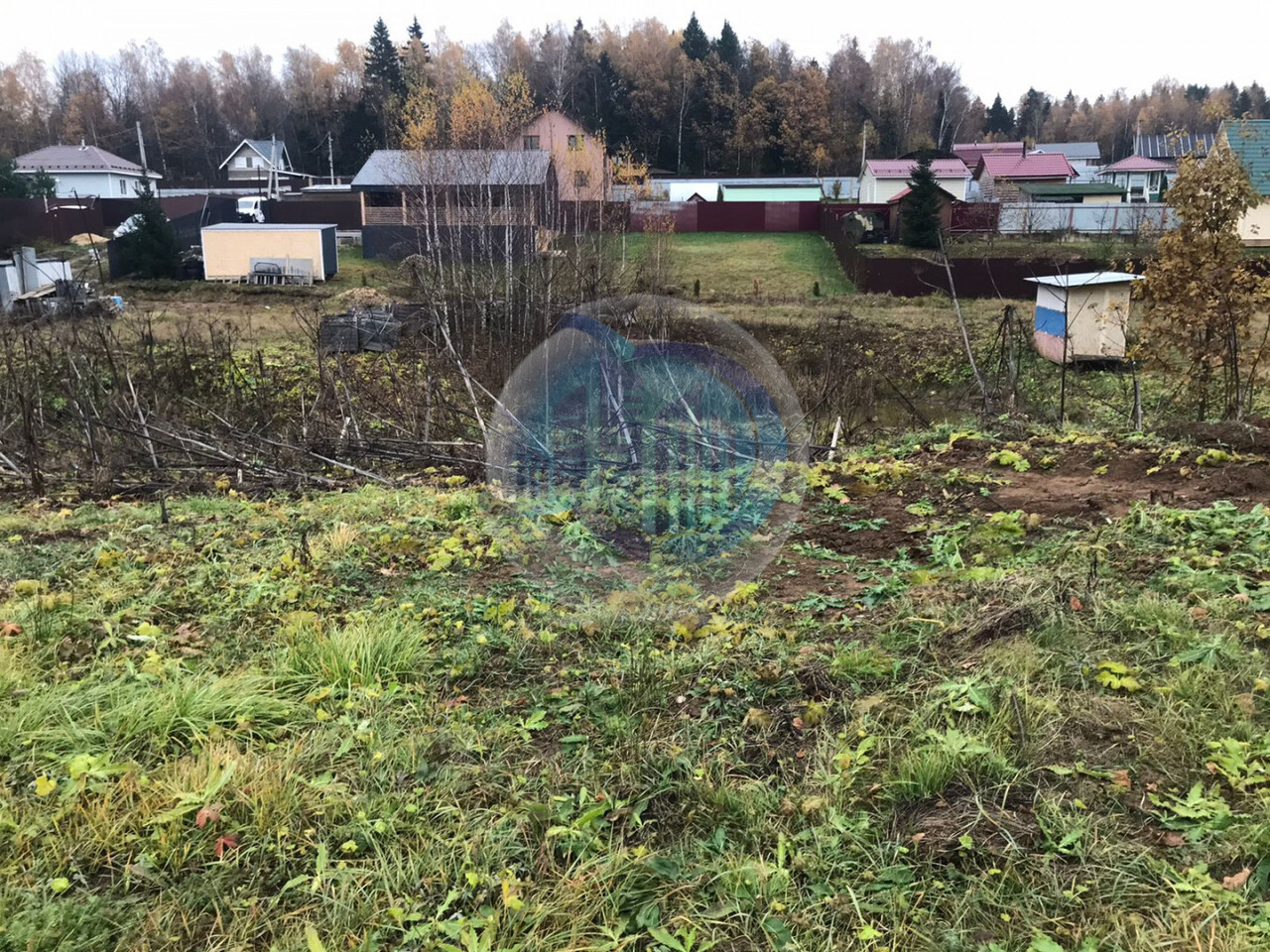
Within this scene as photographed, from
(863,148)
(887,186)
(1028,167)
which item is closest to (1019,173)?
(1028,167)

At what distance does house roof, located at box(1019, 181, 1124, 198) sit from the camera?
39188mm

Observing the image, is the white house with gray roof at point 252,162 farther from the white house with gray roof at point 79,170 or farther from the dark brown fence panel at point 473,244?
the dark brown fence panel at point 473,244

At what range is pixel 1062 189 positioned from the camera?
40000mm

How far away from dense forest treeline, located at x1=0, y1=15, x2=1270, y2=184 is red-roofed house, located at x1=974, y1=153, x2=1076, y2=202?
780 centimetres

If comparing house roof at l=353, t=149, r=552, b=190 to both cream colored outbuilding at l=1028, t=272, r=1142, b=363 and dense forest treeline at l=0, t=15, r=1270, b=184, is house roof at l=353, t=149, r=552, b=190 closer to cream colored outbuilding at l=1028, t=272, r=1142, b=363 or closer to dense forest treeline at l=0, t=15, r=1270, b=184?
cream colored outbuilding at l=1028, t=272, r=1142, b=363

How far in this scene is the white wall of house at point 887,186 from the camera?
132 feet

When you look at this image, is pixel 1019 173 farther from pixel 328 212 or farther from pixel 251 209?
pixel 251 209

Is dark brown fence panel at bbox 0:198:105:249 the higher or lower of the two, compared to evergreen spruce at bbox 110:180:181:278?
higher

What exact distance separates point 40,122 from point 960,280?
7009 cm

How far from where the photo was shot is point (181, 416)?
9.54 meters

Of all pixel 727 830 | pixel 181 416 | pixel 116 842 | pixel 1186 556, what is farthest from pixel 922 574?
pixel 181 416

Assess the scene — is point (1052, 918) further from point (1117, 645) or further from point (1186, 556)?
point (1186, 556)

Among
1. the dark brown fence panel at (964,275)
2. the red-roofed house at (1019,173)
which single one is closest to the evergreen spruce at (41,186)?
the dark brown fence panel at (964,275)

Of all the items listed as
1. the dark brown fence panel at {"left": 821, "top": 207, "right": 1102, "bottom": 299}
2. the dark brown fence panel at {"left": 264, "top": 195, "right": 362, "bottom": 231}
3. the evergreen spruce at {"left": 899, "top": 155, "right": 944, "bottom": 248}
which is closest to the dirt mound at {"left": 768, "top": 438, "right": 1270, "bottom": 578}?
the dark brown fence panel at {"left": 821, "top": 207, "right": 1102, "bottom": 299}
